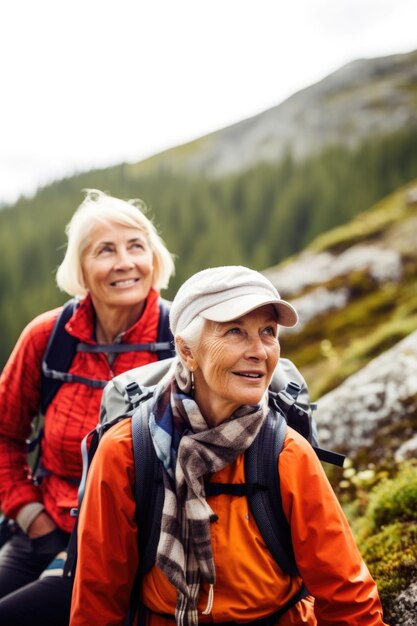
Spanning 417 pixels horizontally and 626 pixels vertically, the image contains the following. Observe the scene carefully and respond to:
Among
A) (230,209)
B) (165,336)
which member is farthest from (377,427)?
(230,209)

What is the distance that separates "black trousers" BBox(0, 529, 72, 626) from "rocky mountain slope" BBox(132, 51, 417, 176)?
76.4 m

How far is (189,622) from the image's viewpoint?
3.03 metres

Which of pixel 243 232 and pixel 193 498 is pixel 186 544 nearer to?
pixel 193 498

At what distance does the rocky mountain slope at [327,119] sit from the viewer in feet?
250

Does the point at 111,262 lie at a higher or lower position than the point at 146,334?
higher

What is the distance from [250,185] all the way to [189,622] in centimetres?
8389

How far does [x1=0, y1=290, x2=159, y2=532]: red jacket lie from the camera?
14.9 feet

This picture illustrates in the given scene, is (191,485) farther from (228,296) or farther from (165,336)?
(165,336)

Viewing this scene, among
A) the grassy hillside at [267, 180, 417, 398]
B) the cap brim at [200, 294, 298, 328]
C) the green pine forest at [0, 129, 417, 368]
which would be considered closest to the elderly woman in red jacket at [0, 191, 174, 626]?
the cap brim at [200, 294, 298, 328]

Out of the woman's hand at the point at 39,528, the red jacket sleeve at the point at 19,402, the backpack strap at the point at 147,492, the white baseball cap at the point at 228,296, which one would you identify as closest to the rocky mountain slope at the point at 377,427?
the backpack strap at the point at 147,492

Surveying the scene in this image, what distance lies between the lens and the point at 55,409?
466cm

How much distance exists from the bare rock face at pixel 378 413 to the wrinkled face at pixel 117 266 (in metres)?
2.99

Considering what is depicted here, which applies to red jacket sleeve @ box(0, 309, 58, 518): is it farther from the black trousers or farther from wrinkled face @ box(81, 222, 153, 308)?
wrinkled face @ box(81, 222, 153, 308)

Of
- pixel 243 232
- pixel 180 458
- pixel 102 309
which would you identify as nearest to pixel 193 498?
pixel 180 458
